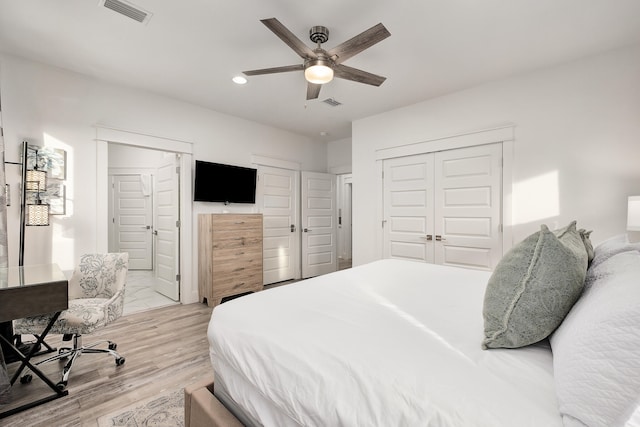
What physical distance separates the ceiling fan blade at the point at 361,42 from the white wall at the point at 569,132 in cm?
212

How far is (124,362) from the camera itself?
2.37 meters

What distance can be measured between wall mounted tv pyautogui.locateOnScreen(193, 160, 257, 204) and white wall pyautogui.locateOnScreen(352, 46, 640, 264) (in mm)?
2944

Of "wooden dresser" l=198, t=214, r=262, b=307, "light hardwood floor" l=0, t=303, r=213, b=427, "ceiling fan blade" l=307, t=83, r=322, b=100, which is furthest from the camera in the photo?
"wooden dresser" l=198, t=214, r=262, b=307

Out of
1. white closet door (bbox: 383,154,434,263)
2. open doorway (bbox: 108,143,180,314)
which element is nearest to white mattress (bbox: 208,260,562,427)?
white closet door (bbox: 383,154,434,263)

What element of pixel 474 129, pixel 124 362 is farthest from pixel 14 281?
pixel 474 129

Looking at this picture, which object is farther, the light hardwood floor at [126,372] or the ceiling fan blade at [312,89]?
the ceiling fan blade at [312,89]

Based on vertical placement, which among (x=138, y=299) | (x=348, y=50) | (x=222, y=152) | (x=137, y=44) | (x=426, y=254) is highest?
(x=137, y=44)

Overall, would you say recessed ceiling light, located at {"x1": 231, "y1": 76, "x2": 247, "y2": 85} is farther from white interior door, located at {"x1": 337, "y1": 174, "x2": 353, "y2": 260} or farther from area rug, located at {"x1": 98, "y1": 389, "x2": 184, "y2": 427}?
white interior door, located at {"x1": 337, "y1": 174, "x2": 353, "y2": 260}

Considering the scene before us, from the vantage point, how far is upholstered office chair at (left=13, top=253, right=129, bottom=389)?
203 centimetres

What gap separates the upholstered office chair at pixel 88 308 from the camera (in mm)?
2033

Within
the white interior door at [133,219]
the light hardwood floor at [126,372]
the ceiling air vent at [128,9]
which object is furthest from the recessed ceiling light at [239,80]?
the white interior door at [133,219]

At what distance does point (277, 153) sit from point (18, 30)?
325 cm

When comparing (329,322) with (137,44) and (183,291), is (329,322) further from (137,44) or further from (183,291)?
(183,291)

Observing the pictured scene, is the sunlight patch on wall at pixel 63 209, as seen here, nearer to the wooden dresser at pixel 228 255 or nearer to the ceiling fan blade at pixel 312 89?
the wooden dresser at pixel 228 255
